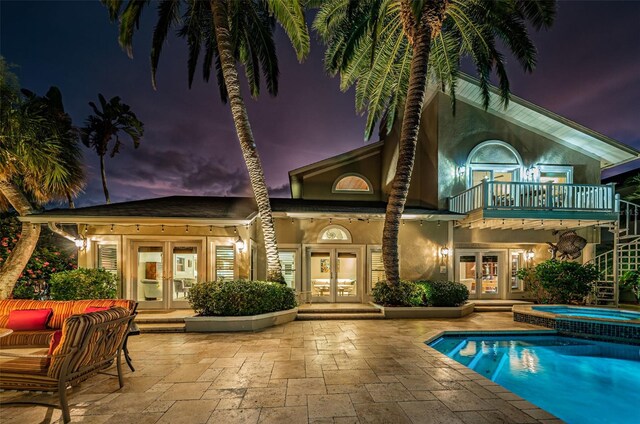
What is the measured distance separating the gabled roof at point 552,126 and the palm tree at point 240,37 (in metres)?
7.45

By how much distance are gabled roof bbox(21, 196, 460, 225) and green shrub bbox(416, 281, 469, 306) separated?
273 cm

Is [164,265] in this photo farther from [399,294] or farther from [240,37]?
[240,37]

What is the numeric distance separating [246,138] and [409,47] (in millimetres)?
7247

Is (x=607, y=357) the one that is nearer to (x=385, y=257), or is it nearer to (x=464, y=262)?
(x=385, y=257)

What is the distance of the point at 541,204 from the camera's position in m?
12.4

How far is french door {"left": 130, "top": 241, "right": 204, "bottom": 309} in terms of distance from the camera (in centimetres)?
1153

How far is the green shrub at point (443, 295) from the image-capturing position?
11562 mm

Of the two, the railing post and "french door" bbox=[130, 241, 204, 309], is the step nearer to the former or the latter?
"french door" bbox=[130, 241, 204, 309]

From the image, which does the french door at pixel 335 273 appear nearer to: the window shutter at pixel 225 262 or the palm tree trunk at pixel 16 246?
the window shutter at pixel 225 262

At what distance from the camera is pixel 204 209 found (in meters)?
12.1

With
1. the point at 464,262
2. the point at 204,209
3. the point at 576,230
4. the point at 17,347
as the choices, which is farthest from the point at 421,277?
the point at 17,347

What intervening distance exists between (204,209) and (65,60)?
17.8m

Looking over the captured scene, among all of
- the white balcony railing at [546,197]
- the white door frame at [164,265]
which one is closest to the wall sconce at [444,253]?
the white balcony railing at [546,197]

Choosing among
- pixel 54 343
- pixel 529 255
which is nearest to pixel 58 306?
pixel 54 343
